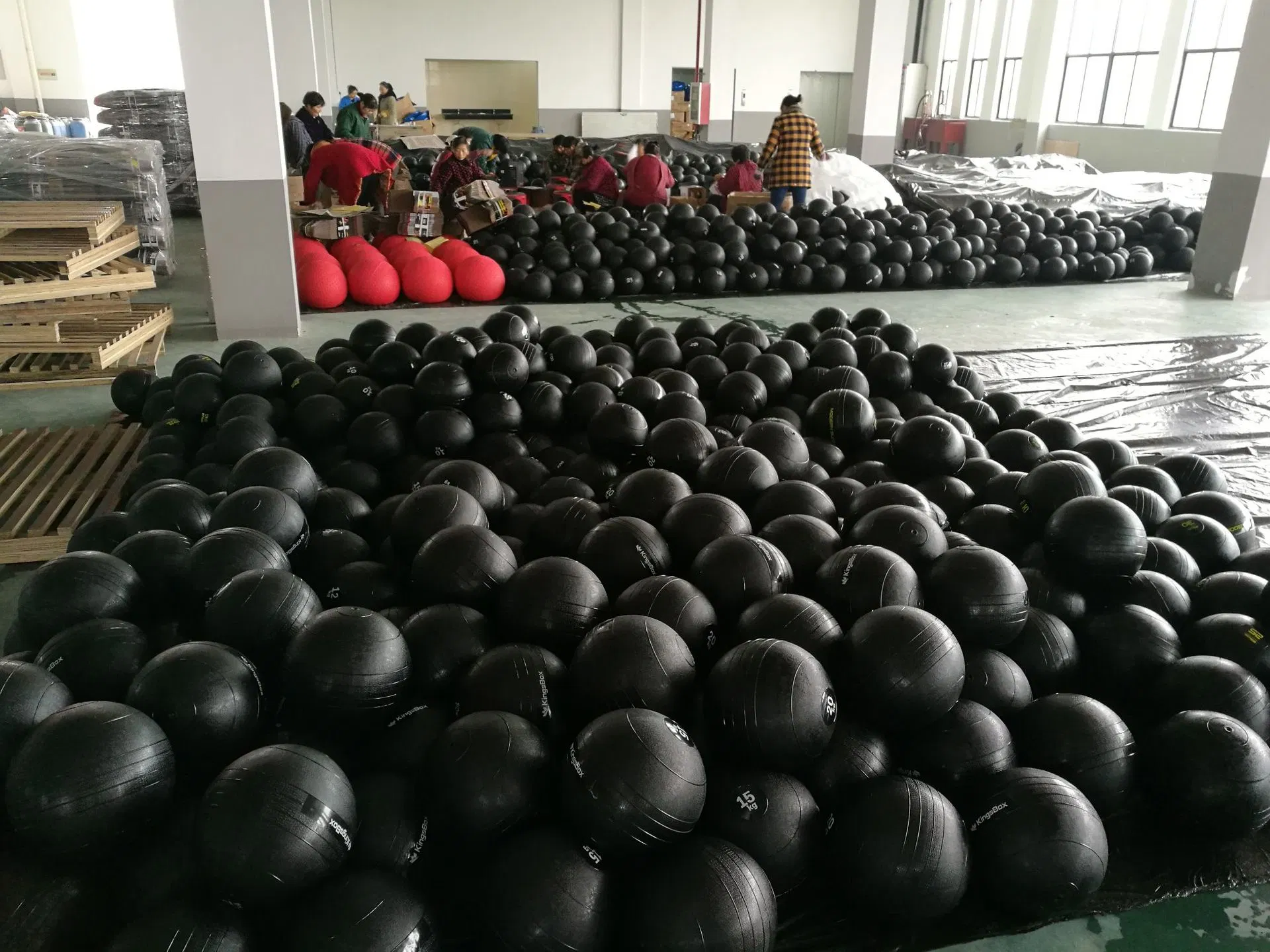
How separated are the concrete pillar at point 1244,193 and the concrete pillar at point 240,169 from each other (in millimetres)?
10654

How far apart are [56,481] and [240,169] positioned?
13.6ft

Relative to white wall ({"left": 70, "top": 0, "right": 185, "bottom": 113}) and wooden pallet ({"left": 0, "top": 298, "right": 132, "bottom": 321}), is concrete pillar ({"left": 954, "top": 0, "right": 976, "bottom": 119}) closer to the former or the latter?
white wall ({"left": 70, "top": 0, "right": 185, "bottom": 113})

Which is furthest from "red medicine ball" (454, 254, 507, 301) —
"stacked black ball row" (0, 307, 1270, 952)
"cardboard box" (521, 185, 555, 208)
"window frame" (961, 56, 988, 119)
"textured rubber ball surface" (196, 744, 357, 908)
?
"window frame" (961, 56, 988, 119)

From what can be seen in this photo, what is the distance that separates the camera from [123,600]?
3.22 metres

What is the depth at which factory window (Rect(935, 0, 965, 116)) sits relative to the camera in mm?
28516

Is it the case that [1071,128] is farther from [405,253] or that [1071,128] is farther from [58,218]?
[58,218]

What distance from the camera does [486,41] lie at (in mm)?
25875

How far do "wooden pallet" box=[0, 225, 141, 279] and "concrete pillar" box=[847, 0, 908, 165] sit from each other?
11933 millimetres

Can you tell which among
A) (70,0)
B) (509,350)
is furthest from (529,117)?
(509,350)

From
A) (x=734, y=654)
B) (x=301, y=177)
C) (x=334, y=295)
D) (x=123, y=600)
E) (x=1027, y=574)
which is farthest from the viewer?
(x=301, y=177)

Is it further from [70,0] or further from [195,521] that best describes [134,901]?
[70,0]

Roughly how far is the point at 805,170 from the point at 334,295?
7.11m

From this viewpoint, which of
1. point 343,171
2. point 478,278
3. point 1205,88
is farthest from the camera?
point 1205,88

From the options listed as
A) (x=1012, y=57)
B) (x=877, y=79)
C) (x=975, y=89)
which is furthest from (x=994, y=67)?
(x=877, y=79)
